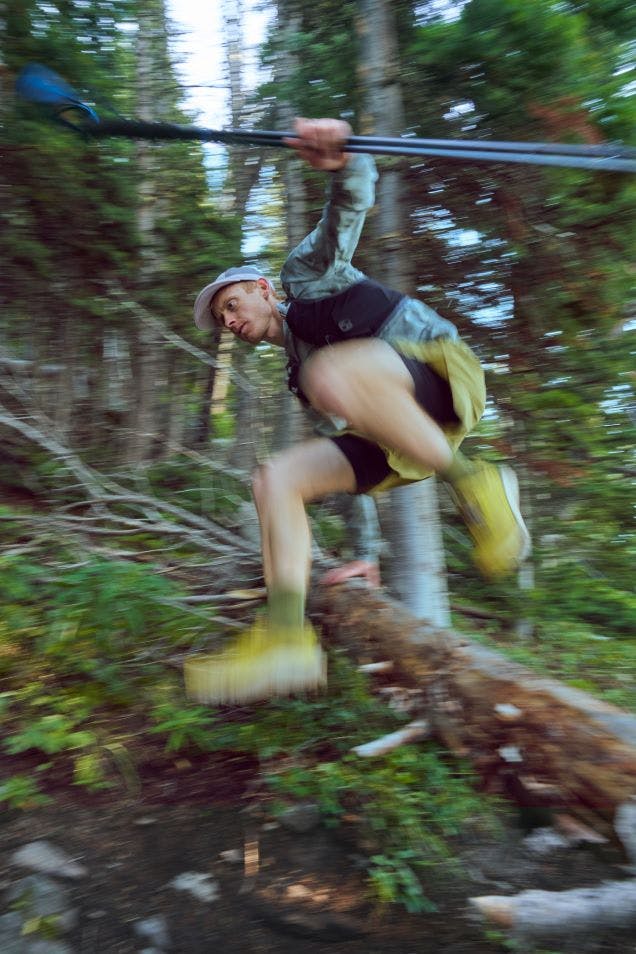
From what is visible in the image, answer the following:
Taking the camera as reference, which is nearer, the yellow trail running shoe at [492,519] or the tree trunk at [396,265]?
the yellow trail running shoe at [492,519]

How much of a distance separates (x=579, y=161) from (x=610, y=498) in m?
2.64

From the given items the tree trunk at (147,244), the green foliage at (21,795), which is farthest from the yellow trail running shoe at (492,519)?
the tree trunk at (147,244)

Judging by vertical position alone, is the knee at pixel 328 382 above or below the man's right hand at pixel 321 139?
below

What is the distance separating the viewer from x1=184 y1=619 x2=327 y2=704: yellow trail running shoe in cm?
240

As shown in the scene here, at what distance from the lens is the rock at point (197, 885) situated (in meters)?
2.18

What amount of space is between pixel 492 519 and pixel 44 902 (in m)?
1.69

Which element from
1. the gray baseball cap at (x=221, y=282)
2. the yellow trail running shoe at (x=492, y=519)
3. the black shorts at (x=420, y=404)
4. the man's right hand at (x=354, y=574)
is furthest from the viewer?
the man's right hand at (x=354, y=574)

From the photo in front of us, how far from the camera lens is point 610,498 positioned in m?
4.39

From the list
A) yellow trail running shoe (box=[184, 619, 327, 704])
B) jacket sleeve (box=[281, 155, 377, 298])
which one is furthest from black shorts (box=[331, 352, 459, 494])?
yellow trail running shoe (box=[184, 619, 327, 704])

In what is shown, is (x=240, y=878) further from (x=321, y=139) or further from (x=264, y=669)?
(x=321, y=139)

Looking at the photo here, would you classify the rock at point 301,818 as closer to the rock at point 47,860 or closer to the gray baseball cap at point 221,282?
the rock at point 47,860

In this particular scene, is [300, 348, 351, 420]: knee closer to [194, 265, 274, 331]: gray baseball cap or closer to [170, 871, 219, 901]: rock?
[194, 265, 274, 331]: gray baseball cap

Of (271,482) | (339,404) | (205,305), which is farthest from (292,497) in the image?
(205,305)

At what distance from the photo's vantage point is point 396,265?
3381mm
